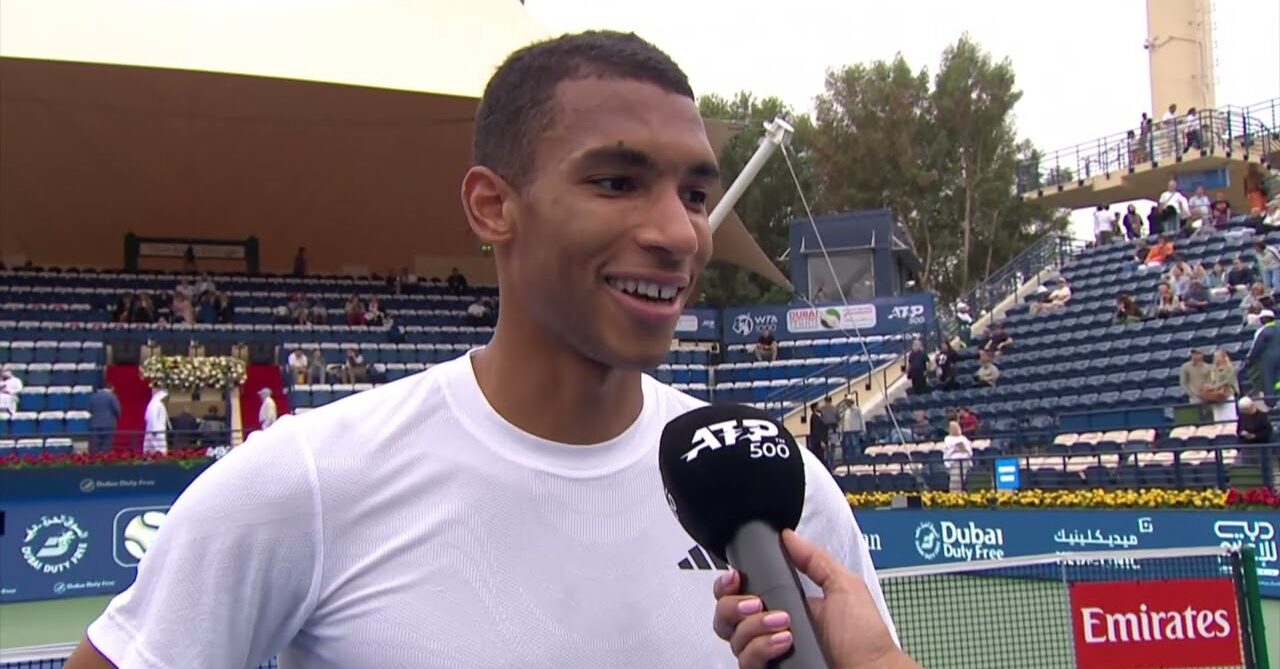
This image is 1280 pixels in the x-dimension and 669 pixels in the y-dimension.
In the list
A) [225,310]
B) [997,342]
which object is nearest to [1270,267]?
[997,342]

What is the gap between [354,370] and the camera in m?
20.7

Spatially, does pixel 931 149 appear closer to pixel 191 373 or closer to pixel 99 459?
pixel 191 373

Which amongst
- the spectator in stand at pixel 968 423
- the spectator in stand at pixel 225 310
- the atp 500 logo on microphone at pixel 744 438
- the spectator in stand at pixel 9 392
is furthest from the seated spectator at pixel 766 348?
the atp 500 logo on microphone at pixel 744 438

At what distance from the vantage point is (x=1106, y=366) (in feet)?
57.8

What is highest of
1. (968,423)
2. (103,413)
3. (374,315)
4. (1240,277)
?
(374,315)

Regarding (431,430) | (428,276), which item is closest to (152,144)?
(428,276)

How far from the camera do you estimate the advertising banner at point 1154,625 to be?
17.5ft

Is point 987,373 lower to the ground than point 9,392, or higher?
lower

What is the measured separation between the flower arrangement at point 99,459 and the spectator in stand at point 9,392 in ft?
11.0

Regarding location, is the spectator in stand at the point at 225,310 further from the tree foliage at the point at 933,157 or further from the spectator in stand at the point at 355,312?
the tree foliage at the point at 933,157

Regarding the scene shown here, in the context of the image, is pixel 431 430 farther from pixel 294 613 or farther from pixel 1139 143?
pixel 1139 143

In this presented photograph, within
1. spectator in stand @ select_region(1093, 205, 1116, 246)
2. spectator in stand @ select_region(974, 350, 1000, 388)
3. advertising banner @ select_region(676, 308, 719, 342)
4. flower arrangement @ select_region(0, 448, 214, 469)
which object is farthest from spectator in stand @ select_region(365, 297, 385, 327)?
spectator in stand @ select_region(1093, 205, 1116, 246)

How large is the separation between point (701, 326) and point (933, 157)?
66.1 ft

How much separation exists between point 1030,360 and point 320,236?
19269 mm
